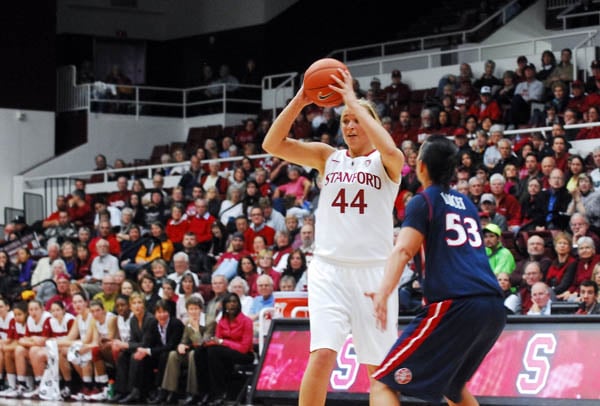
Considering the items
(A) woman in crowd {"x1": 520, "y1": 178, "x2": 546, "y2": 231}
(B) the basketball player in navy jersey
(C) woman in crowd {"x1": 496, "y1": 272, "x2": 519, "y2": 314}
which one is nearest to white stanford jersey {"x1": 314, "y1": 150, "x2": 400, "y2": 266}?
(B) the basketball player in navy jersey

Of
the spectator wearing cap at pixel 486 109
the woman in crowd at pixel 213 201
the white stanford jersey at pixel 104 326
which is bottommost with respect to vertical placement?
the white stanford jersey at pixel 104 326

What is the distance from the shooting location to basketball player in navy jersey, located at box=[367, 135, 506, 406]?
5.90m

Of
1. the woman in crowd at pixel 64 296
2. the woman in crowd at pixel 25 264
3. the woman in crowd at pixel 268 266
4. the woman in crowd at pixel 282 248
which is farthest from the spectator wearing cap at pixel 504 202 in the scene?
the woman in crowd at pixel 25 264

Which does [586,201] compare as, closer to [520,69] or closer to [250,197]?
[250,197]

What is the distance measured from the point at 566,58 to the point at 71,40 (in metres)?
13.1

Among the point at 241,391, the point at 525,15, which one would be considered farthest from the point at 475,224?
the point at 525,15

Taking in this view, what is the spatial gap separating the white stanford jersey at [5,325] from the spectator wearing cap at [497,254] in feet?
21.3

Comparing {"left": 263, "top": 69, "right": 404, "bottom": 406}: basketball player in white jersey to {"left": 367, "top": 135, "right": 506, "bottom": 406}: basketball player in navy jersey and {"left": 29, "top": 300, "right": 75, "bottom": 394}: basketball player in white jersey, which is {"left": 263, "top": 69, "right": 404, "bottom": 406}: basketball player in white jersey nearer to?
{"left": 367, "top": 135, "right": 506, "bottom": 406}: basketball player in navy jersey

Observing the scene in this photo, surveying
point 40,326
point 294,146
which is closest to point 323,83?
point 294,146

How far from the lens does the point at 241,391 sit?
41.2 ft

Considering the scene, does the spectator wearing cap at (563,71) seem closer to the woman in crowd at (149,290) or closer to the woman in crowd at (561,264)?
the woman in crowd at (561,264)

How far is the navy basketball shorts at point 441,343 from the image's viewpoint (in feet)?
19.4

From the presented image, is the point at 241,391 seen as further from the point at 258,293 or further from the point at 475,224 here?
the point at 475,224

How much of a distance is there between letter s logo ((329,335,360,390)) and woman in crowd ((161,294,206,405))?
261 cm
